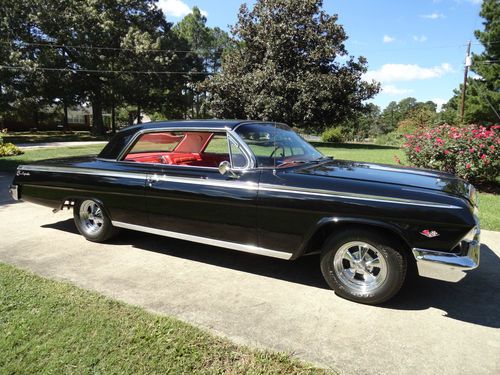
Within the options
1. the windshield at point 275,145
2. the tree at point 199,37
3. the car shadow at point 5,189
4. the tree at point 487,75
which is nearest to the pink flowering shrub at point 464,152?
the windshield at point 275,145

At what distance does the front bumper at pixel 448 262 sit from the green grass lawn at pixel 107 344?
4.08ft

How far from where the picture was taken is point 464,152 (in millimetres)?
8164

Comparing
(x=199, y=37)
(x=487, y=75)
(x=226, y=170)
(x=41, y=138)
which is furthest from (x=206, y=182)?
(x=199, y=37)

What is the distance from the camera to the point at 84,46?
103ft

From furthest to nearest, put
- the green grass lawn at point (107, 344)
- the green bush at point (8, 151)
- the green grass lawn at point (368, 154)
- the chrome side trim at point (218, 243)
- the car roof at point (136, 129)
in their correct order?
the green bush at point (8, 151)
the green grass lawn at point (368, 154)
the car roof at point (136, 129)
the chrome side trim at point (218, 243)
the green grass lawn at point (107, 344)

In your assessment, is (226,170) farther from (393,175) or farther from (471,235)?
(471,235)

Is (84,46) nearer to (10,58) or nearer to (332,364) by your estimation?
(10,58)

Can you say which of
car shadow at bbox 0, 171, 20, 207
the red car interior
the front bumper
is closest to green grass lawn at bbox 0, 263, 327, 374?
the front bumper

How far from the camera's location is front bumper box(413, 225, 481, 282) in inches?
118

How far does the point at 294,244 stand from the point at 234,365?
1.29 metres

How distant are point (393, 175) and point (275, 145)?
4.11ft

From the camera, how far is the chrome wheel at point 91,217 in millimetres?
4980

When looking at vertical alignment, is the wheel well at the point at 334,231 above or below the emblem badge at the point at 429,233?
below

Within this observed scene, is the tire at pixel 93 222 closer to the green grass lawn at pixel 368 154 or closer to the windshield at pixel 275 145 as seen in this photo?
the windshield at pixel 275 145
